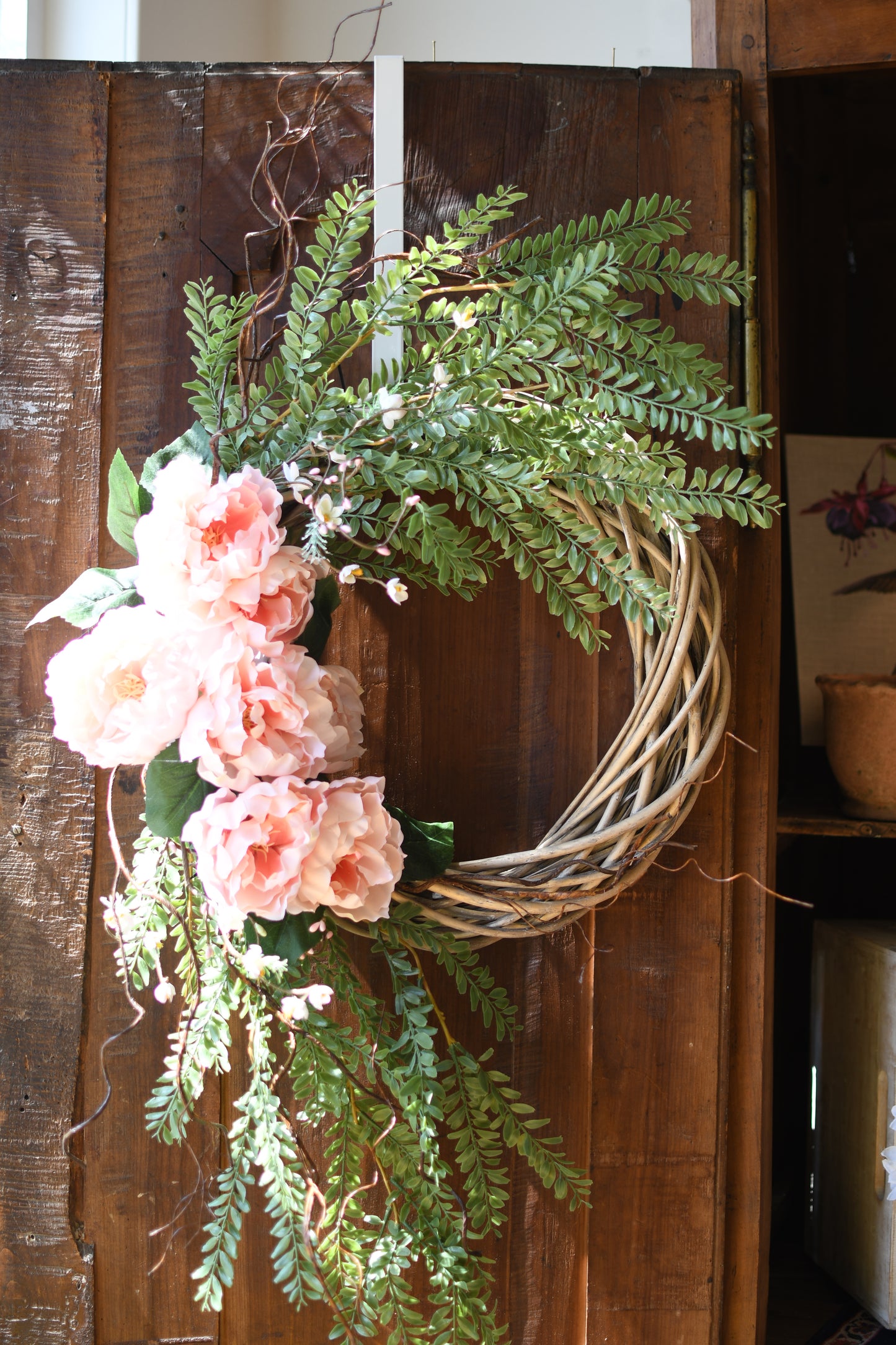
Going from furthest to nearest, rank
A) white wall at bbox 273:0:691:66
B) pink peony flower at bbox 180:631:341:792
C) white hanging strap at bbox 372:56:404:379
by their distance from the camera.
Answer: white wall at bbox 273:0:691:66
white hanging strap at bbox 372:56:404:379
pink peony flower at bbox 180:631:341:792

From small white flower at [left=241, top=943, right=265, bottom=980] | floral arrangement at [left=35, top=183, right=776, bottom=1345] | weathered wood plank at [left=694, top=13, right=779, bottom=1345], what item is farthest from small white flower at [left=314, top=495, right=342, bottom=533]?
weathered wood plank at [left=694, top=13, right=779, bottom=1345]

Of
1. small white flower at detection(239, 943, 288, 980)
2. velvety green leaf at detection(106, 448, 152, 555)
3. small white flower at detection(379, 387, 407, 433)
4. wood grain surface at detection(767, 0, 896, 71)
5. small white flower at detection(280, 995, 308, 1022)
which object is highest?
wood grain surface at detection(767, 0, 896, 71)

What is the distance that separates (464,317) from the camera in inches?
28.4

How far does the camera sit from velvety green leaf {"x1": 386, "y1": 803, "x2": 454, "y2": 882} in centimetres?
81

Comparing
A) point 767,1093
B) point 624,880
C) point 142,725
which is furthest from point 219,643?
point 767,1093

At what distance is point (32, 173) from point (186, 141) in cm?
16

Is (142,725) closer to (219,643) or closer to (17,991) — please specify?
(219,643)

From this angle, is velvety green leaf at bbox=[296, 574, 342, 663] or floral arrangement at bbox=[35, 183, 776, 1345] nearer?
floral arrangement at bbox=[35, 183, 776, 1345]

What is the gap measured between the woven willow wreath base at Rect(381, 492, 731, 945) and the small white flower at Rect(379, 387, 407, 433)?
19 centimetres

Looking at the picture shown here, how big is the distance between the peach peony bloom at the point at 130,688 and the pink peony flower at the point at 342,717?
11cm

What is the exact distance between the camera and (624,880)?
2.86 ft

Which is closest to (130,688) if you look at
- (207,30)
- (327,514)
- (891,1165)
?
(327,514)

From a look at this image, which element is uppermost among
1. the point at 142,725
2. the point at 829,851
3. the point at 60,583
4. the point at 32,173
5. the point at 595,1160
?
the point at 32,173

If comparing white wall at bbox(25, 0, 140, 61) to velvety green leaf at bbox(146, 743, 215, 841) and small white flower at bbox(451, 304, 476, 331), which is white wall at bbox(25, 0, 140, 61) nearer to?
small white flower at bbox(451, 304, 476, 331)
